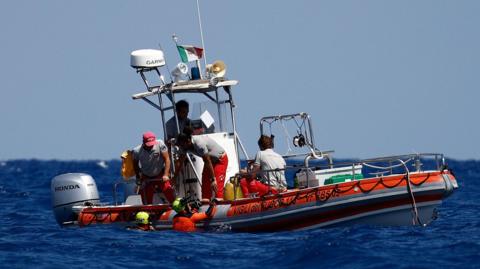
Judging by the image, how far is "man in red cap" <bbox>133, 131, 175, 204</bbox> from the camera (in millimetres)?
19109

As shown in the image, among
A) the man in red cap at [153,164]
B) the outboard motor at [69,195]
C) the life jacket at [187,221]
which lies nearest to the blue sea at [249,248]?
the life jacket at [187,221]

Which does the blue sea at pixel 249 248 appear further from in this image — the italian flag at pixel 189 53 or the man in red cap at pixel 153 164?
the italian flag at pixel 189 53

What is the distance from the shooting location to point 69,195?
20.4m

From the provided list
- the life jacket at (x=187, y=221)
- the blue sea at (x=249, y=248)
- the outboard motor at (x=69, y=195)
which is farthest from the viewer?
the outboard motor at (x=69, y=195)

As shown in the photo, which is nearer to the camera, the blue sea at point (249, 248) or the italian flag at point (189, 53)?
the blue sea at point (249, 248)

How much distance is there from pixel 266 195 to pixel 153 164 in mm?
2236

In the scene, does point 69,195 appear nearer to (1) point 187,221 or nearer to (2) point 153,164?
(2) point 153,164

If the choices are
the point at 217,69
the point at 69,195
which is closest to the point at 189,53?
the point at 217,69

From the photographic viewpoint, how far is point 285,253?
15.4m

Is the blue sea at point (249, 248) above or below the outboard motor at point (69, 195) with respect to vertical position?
below

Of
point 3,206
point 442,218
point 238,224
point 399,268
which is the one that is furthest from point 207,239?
point 3,206

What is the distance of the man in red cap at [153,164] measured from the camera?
19109 mm

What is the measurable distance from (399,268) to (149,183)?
21.4 feet

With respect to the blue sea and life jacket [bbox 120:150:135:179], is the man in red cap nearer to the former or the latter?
life jacket [bbox 120:150:135:179]
